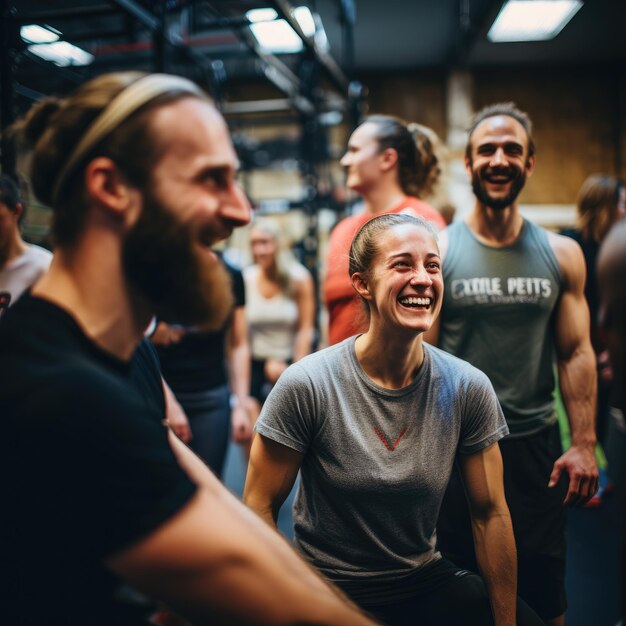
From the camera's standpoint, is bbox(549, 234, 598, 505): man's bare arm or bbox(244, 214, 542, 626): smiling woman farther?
bbox(549, 234, 598, 505): man's bare arm

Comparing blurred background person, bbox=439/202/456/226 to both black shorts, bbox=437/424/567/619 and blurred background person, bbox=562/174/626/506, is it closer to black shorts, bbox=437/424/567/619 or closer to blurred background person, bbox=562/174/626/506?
blurred background person, bbox=562/174/626/506

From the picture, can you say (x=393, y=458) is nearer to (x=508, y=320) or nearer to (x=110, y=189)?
(x=508, y=320)

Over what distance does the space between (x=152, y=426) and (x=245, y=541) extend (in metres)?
0.17

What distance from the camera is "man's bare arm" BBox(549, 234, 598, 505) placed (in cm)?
177

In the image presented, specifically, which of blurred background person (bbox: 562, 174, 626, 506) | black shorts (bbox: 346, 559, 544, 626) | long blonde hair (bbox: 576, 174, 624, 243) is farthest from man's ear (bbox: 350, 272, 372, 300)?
long blonde hair (bbox: 576, 174, 624, 243)

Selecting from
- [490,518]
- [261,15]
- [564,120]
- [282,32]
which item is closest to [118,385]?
[490,518]

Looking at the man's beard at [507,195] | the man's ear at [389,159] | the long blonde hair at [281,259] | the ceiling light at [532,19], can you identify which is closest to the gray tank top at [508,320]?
the man's beard at [507,195]

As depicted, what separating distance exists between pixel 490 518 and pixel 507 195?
2.97 feet

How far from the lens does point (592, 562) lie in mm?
2551

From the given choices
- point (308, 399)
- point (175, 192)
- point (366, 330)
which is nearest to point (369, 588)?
point (308, 399)

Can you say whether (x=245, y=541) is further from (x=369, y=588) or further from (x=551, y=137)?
(x=551, y=137)

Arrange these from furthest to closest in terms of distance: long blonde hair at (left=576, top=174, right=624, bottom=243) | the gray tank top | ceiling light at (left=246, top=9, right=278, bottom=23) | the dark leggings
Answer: long blonde hair at (left=576, top=174, right=624, bottom=243) → ceiling light at (left=246, top=9, right=278, bottom=23) → the gray tank top → the dark leggings

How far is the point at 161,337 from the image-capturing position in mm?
2242

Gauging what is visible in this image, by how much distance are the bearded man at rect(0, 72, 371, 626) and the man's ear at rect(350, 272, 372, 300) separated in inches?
26.6
